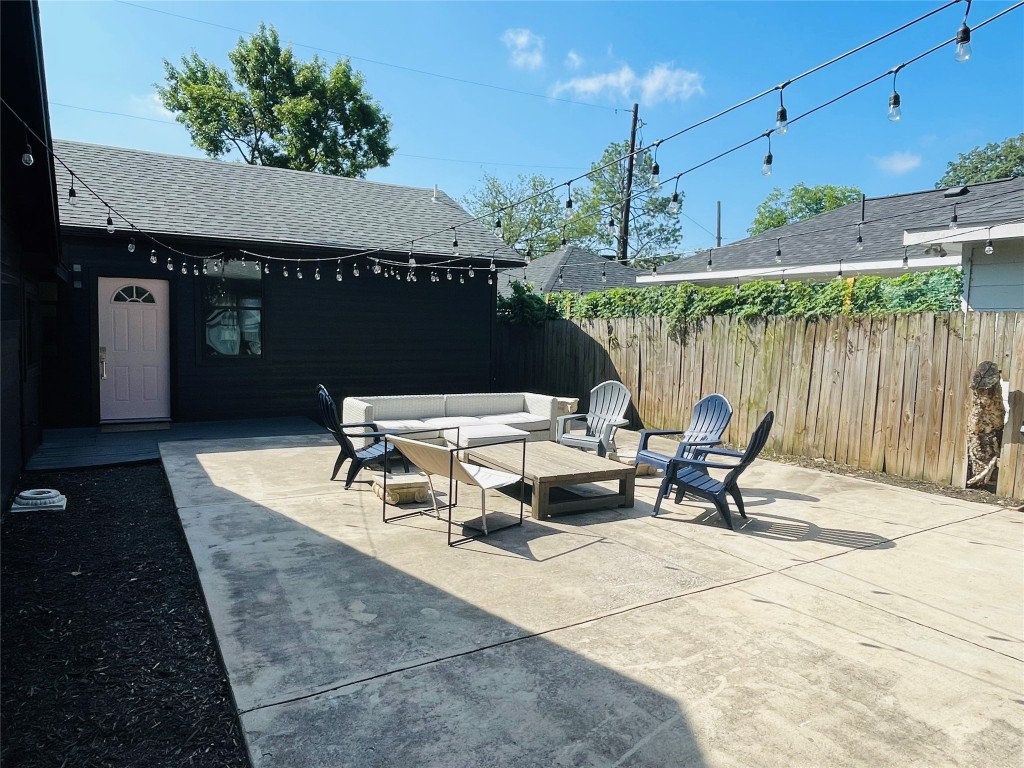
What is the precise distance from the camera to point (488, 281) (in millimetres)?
11797

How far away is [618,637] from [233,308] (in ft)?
27.8

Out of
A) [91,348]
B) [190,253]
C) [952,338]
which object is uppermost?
[190,253]

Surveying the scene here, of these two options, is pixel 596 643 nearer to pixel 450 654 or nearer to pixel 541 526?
pixel 450 654

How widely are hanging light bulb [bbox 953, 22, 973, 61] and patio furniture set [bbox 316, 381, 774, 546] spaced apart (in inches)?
104

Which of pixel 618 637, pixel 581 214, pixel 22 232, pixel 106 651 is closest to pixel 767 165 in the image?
pixel 618 637

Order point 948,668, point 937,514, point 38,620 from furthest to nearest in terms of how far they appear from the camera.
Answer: point 937,514 → point 38,620 → point 948,668

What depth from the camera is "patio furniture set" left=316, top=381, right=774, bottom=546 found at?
191 inches

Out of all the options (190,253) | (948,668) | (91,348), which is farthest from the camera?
(190,253)

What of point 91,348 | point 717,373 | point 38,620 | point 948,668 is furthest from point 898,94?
point 91,348

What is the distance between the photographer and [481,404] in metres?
8.34

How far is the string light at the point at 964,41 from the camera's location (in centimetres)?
325

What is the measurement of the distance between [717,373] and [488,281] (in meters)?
4.91

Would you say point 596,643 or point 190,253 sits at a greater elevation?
point 190,253

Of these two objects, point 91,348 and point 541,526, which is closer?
point 541,526
